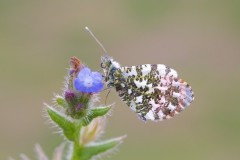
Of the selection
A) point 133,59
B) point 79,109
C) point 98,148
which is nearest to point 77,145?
point 98,148

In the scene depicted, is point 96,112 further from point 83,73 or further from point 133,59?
point 133,59

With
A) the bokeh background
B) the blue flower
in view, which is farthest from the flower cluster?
the bokeh background

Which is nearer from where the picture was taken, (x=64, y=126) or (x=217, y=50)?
(x=64, y=126)

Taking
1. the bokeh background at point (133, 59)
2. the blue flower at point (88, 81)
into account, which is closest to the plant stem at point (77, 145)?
the blue flower at point (88, 81)

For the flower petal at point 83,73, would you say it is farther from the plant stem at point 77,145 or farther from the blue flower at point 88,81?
the plant stem at point 77,145

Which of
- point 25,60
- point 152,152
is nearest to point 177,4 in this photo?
point 25,60

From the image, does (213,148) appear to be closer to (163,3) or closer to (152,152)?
(152,152)
